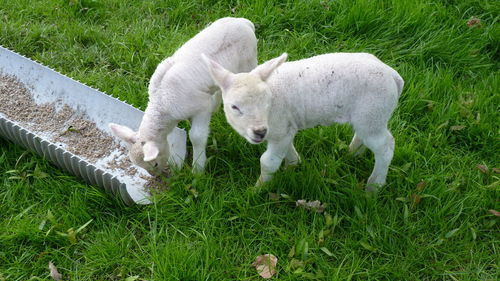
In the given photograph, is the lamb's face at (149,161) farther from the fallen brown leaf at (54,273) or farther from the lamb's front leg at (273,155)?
the fallen brown leaf at (54,273)

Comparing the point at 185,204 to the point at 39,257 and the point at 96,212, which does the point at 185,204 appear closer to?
the point at 96,212

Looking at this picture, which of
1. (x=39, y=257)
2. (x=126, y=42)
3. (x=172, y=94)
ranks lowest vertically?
(x=39, y=257)

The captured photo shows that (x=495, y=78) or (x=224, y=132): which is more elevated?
(x=495, y=78)

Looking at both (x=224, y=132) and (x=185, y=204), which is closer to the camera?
(x=185, y=204)

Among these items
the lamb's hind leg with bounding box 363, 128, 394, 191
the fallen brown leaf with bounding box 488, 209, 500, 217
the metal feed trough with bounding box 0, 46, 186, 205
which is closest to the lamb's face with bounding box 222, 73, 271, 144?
the lamb's hind leg with bounding box 363, 128, 394, 191

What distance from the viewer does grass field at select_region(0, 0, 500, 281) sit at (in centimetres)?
333

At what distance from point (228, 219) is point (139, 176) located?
1038mm

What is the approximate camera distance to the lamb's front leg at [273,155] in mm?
3490

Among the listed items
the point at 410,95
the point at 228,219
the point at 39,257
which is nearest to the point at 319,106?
the point at 228,219

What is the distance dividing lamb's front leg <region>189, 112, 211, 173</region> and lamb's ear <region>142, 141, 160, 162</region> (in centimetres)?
45

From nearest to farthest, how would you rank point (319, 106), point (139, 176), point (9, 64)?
point (319, 106)
point (139, 176)
point (9, 64)

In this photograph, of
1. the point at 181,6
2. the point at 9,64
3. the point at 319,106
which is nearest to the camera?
the point at 319,106

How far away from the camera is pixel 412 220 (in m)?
3.57

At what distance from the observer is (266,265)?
3289 millimetres
